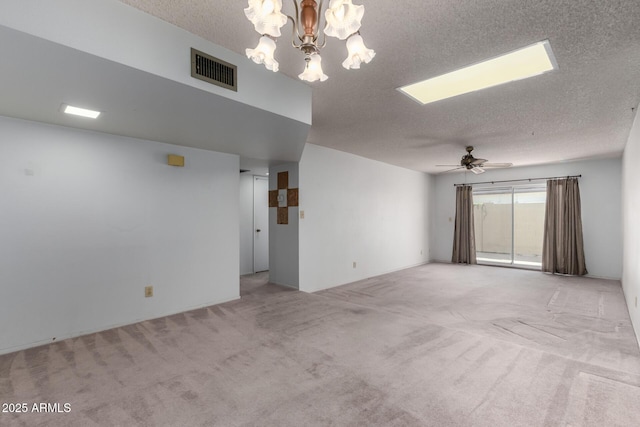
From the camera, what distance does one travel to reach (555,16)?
5.77 feet

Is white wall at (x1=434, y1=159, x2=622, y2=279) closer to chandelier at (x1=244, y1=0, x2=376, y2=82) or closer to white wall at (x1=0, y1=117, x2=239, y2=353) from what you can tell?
white wall at (x1=0, y1=117, x2=239, y2=353)

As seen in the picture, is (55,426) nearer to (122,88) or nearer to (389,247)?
(122,88)

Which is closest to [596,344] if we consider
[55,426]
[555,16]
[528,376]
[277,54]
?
[528,376]

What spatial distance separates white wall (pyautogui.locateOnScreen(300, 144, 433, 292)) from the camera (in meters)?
4.94

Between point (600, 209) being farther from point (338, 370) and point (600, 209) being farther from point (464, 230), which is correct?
point (338, 370)

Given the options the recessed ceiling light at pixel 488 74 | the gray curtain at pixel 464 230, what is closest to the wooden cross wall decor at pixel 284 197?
the recessed ceiling light at pixel 488 74

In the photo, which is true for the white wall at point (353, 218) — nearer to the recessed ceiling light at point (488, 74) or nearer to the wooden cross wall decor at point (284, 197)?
the wooden cross wall decor at point (284, 197)

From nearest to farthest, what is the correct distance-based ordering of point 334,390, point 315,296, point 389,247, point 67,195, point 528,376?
point 334,390, point 528,376, point 67,195, point 315,296, point 389,247

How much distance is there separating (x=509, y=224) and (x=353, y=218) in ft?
14.6

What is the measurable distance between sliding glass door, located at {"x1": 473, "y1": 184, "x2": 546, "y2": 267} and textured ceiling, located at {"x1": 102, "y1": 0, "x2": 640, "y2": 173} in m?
2.67

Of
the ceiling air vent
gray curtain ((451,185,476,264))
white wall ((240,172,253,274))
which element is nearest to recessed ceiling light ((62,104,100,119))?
the ceiling air vent

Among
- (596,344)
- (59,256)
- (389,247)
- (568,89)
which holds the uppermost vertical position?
(568,89)

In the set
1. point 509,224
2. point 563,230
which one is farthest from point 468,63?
point 509,224

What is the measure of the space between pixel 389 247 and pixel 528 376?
15.1 feet
